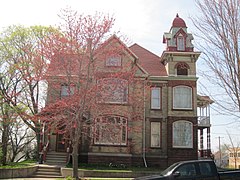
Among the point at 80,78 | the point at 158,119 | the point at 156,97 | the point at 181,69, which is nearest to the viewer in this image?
the point at 80,78

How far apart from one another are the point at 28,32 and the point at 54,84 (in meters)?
11.7

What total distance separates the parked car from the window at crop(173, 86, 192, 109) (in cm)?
1531

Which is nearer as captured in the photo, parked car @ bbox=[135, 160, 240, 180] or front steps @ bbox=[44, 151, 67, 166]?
parked car @ bbox=[135, 160, 240, 180]

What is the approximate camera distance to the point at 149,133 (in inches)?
1014

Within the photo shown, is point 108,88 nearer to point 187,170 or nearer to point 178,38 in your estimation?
point 187,170

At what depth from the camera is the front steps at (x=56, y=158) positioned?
22.5m

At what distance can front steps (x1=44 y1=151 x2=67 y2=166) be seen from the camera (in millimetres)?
22480

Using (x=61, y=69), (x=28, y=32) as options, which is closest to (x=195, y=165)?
(x=61, y=69)

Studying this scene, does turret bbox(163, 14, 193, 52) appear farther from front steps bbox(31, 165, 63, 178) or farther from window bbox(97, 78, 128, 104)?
front steps bbox(31, 165, 63, 178)

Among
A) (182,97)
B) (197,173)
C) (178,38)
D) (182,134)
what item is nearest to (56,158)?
(182,134)

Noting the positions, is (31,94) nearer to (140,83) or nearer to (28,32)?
(28,32)

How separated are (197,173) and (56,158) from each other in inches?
586

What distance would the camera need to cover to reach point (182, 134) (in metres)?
25.8

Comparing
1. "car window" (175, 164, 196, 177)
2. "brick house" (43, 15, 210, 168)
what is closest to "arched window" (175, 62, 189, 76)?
"brick house" (43, 15, 210, 168)
